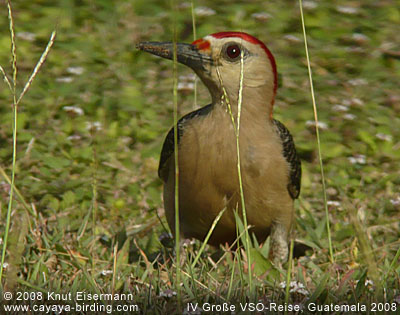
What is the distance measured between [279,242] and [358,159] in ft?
8.77

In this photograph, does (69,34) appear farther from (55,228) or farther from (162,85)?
(55,228)

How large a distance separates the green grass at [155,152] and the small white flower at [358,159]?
0.09ft

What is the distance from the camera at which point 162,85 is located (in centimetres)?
899

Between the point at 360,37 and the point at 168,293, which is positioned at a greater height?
the point at 168,293

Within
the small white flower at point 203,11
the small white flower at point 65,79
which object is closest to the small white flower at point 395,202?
the small white flower at point 65,79

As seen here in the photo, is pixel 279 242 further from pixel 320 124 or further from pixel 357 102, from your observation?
pixel 357 102

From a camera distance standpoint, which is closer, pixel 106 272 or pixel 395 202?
pixel 106 272

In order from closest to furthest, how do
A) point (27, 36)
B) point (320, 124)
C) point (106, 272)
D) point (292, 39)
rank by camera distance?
point (106, 272), point (320, 124), point (27, 36), point (292, 39)

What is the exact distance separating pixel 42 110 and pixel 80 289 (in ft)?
15.0

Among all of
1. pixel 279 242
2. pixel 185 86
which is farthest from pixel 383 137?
pixel 279 242

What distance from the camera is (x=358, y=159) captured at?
7320mm

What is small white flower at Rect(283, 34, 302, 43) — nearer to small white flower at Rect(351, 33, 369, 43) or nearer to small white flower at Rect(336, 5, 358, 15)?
small white flower at Rect(351, 33, 369, 43)

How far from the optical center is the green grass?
3.87 metres

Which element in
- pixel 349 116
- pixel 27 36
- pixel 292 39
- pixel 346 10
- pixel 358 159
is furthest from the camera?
pixel 346 10
